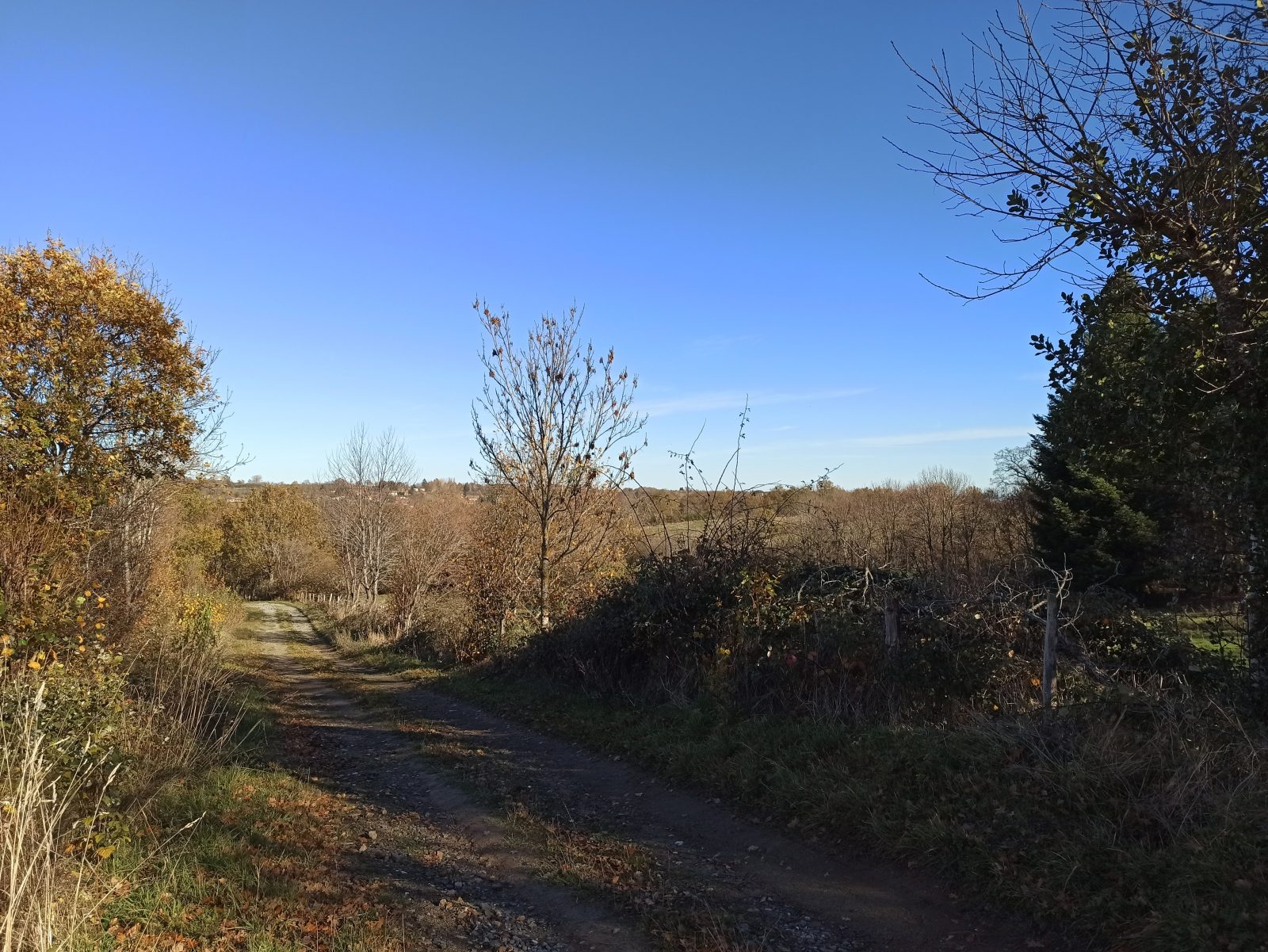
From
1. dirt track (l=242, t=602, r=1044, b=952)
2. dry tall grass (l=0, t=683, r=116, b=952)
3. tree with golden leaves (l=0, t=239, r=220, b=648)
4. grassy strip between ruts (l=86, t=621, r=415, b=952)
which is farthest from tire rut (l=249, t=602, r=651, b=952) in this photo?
tree with golden leaves (l=0, t=239, r=220, b=648)

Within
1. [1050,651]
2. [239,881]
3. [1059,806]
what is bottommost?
[239,881]

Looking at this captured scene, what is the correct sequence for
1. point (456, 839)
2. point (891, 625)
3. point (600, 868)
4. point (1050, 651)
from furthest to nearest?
point (891, 625) → point (1050, 651) → point (456, 839) → point (600, 868)

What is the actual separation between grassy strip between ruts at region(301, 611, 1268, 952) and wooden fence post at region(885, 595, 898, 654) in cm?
124

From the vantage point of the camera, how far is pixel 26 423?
33.4ft

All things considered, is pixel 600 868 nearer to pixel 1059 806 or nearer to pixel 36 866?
pixel 1059 806

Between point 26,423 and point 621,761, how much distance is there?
32.3 feet

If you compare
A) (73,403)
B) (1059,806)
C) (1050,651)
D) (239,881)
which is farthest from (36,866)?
(73,403)

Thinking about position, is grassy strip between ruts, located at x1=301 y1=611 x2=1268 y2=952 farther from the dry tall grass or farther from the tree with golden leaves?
the tree with golden leaves

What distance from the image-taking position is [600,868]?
5.26 meters

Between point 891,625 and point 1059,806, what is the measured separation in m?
3.07

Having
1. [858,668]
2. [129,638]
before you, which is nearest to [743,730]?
[858,668]

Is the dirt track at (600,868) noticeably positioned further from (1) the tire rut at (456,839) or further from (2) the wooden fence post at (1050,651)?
(2) the wooden fence post at (1050,651)

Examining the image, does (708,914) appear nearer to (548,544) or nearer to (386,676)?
(548,544)

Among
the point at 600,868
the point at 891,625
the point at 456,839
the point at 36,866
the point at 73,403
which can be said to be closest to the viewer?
the point at 36,866
